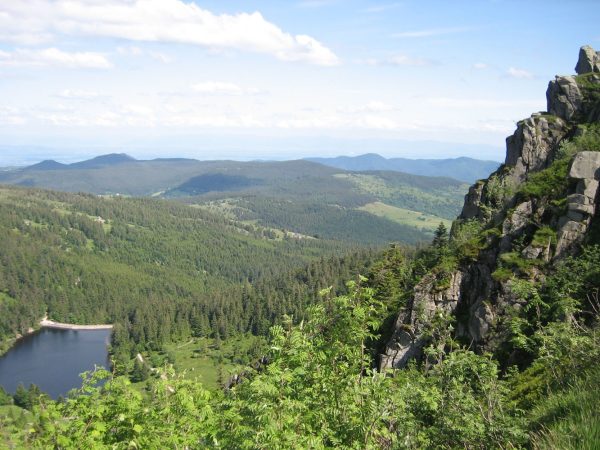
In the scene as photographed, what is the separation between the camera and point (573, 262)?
33.8m

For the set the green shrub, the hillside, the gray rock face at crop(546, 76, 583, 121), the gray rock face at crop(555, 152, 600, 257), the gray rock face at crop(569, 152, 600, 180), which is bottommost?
the hillside

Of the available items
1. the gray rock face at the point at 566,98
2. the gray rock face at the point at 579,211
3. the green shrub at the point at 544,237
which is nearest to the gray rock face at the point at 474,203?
the gray rock face at the point at 566,98

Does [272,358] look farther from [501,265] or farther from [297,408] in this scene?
[501,265]

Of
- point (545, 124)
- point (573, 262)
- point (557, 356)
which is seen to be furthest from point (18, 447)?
point (545, 124)

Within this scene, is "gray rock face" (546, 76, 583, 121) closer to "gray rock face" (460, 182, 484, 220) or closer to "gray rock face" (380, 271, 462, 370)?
"gray rock face" (460, 182, 484, 220)

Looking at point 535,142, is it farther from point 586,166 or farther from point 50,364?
point 50,364

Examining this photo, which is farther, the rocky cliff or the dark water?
the dark water

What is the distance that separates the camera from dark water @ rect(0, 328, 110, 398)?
498 feet

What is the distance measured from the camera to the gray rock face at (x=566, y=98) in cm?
7262

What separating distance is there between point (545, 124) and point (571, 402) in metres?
74.6

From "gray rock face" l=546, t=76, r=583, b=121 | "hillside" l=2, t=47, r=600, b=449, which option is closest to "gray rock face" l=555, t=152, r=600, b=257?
"hillside" l=2, t=47, r=600, b=449

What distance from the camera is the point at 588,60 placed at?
85.3 meters

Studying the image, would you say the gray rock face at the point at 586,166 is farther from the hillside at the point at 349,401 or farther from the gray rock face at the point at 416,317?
the hillside at the point at 349,401

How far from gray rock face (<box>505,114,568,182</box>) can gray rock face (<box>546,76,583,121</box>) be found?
6.74 feet
